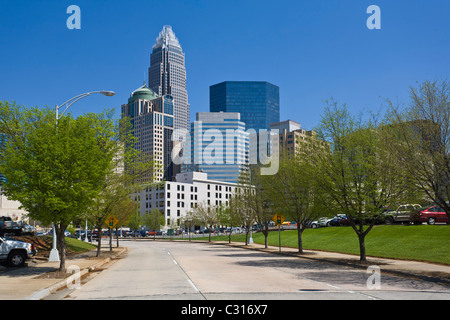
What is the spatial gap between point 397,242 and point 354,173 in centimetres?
1173

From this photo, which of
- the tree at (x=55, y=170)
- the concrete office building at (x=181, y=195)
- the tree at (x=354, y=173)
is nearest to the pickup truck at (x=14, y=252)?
the tree at (x=55, y=170)

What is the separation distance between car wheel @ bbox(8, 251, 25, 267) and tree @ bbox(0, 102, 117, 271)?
4.77 metres

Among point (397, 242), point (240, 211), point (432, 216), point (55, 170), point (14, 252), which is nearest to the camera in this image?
point (55, 170)

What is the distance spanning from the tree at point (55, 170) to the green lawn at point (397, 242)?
62.9 ft

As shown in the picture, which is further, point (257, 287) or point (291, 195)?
point (291, 195)

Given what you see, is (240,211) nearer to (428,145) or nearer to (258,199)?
(258,199)

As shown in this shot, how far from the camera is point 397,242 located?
31938 mm

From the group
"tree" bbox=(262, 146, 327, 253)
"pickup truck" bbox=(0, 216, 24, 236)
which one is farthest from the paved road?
"pickup truck" bbox=(0, 216, 24, 236)

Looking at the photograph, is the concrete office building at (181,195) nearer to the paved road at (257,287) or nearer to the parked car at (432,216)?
the parked car at (432,216)

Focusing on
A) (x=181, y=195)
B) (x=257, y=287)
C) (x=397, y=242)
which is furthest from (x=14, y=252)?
(x=181, y=195)

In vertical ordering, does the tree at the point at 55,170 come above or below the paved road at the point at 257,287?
above

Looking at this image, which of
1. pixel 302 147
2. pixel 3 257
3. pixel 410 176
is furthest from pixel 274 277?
pixel 3 257

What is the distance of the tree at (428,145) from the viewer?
1711cm
